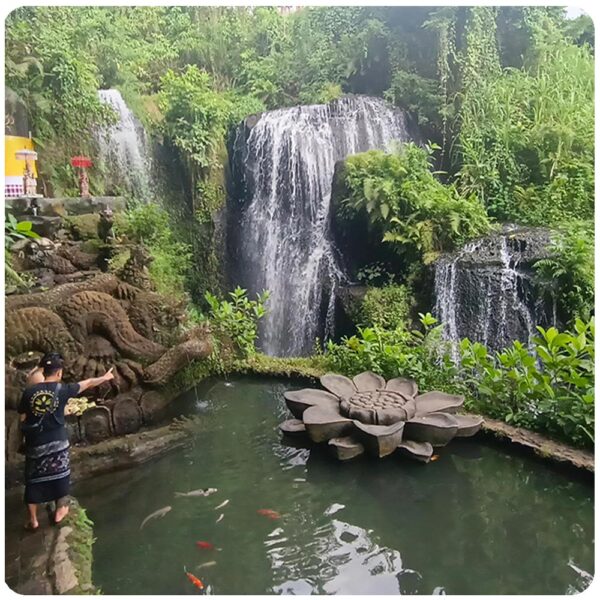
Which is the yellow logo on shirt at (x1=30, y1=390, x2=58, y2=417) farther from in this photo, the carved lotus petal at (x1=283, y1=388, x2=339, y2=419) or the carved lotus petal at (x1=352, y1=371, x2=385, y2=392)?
the carved lotus petal at (x1=352, y1=371, x2=385, y2=392)

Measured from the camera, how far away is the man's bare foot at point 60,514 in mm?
2467

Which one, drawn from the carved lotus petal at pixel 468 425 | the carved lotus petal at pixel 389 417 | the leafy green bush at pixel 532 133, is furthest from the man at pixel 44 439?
the leafy green bush at pixel 532 133

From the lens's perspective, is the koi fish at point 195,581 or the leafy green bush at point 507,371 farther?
the leafy green bush at point 507,371

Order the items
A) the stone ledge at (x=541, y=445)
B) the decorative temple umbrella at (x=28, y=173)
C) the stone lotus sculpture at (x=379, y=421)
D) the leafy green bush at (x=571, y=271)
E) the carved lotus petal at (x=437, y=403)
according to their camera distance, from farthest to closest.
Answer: the leafy green bush at (x=571, y=271)
the decorative temple umbrella at (x=28, y=173)
the carved lotus petal at (x=437, y=403)
the stone lotus sculpture at (x=379, y=421)
the stone ledge at (x=541, y=445)

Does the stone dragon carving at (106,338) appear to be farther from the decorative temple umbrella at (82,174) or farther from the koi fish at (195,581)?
the koi fish at (195,581)

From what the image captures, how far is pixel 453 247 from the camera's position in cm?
461

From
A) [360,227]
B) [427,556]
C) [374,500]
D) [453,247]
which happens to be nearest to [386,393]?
[374,500]

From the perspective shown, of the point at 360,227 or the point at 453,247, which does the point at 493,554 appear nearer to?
the point at 453,247

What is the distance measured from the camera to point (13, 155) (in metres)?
3.70

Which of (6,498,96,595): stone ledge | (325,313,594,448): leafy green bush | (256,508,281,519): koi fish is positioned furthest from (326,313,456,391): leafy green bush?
(6,498,96,595): stone ledge

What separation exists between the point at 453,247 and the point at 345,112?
65.0 inches

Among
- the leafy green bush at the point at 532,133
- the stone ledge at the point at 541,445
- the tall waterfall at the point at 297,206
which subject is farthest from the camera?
the tall waterfall at the point at 297,206

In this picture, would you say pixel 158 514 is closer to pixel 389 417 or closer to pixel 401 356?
pixel 389 417

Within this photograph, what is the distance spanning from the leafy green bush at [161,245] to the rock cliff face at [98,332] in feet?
1.11
